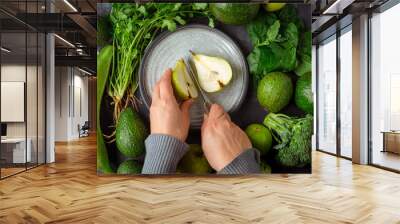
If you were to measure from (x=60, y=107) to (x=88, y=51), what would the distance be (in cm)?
347

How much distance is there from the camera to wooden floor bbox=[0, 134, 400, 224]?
3678 millimetres

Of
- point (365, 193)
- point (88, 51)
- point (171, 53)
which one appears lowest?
point (365, 193)

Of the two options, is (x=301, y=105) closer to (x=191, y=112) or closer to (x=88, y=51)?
(x=191, y=112)

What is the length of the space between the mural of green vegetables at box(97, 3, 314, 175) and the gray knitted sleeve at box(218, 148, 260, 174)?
92mm

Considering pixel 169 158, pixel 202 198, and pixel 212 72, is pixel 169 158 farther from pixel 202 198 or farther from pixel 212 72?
pixel 212 72

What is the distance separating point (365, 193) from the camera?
4812 millimetres

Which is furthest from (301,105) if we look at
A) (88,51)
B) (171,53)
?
(88,51)

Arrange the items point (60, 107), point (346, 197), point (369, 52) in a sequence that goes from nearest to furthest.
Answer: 1. point (346, 197)
2. point (369, 52)
3. point (60, 107)

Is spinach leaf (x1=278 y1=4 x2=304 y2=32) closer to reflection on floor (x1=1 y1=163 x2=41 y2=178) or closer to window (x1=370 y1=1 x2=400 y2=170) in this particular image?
window (x1=370 y1=1 x2=400 y2=170)

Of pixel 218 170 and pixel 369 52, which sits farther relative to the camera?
pixel 369 52

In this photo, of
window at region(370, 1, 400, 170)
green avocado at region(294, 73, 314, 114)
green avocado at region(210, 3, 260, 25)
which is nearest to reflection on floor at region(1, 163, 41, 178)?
green avocado at region(210, 3, 260, 25)

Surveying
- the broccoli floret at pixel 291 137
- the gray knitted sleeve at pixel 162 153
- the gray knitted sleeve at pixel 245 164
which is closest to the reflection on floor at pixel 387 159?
the broccoli floret at pixel 291 137

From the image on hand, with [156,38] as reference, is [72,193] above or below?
below

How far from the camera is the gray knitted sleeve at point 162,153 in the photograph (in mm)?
5281
